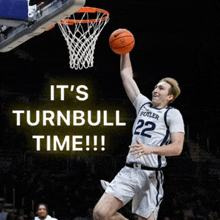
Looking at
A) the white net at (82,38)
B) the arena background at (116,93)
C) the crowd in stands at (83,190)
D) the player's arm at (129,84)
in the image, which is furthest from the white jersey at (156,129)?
the arena background at (116,93)

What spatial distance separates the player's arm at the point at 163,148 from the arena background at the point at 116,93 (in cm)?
840

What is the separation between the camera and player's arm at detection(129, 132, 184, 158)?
391 centimetres

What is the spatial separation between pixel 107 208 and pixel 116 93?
30.2 feet

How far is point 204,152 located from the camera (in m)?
13.4

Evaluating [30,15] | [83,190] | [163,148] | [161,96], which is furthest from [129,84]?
[83,190]

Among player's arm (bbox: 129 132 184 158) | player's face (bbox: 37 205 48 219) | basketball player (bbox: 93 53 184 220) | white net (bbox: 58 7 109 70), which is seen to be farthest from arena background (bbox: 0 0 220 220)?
player's arm (bbox: 129 132 184 158)

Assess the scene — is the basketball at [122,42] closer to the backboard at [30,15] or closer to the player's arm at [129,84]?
the player's arm at [129,84]

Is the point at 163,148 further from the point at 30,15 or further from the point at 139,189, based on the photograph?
the point at 30,15

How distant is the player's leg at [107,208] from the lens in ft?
13.7

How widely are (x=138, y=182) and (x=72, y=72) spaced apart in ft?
29.7

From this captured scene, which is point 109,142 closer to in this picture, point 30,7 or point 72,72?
point 72,72

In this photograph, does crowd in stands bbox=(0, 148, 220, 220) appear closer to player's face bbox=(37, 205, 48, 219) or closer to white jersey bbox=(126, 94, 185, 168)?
player's face bbox=(37, 205, 48, 219)

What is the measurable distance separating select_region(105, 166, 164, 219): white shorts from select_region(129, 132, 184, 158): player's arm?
1.07 feet

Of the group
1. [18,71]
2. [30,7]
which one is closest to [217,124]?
[18,71]
